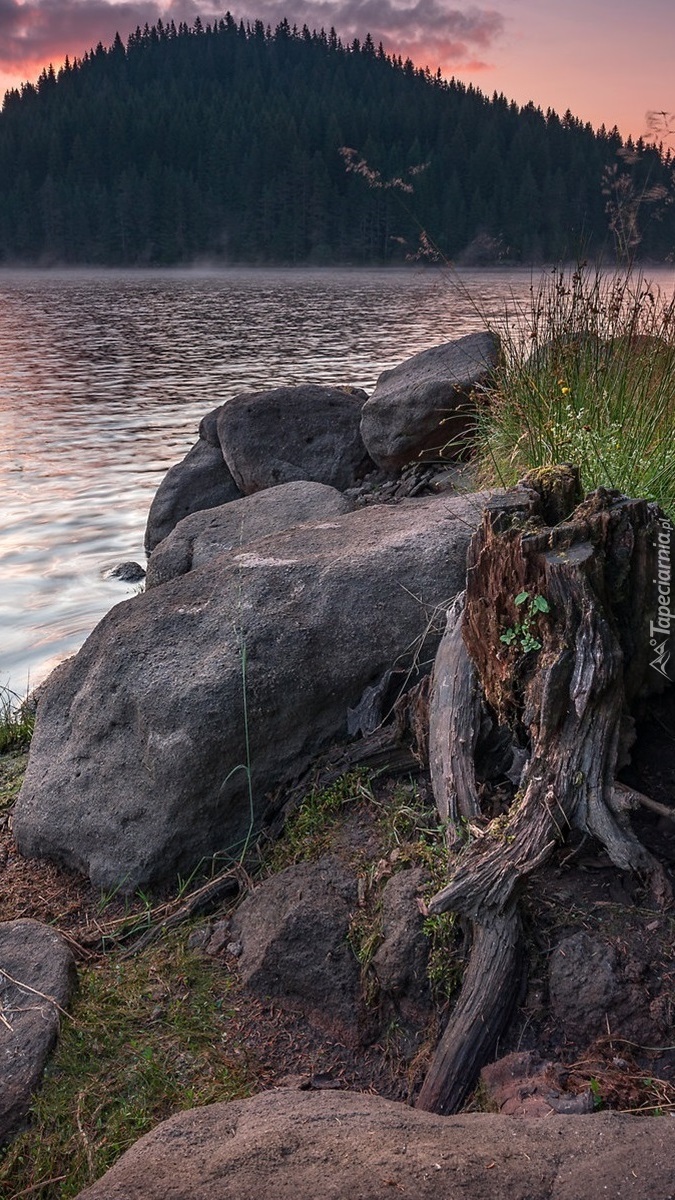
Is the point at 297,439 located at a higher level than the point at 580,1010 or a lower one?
higher

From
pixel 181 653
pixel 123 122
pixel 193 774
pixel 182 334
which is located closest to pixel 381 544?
pixel 181 653

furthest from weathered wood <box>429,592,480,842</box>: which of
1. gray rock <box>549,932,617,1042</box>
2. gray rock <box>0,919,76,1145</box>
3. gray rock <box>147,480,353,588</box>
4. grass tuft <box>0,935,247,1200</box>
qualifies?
gray rock <box>147,480,353,588</box>

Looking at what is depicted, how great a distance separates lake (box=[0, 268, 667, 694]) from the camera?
8828mm

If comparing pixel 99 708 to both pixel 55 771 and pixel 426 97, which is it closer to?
pixel 55 771

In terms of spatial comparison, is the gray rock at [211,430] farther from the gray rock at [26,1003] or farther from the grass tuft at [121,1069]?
the grass tuft at [121,1069]

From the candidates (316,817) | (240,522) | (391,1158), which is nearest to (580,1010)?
(391,1158)

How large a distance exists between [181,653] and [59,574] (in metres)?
5.67

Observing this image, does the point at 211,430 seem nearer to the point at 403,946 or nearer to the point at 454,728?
the point at 454,728

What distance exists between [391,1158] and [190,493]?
26.0ft

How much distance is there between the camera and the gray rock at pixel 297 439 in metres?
8.81

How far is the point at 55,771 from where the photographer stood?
4.14m

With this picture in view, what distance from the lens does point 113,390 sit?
19.3m

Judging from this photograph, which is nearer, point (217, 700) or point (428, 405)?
point (217, 700)

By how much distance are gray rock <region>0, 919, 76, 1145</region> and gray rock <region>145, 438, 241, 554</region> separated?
6337mm
